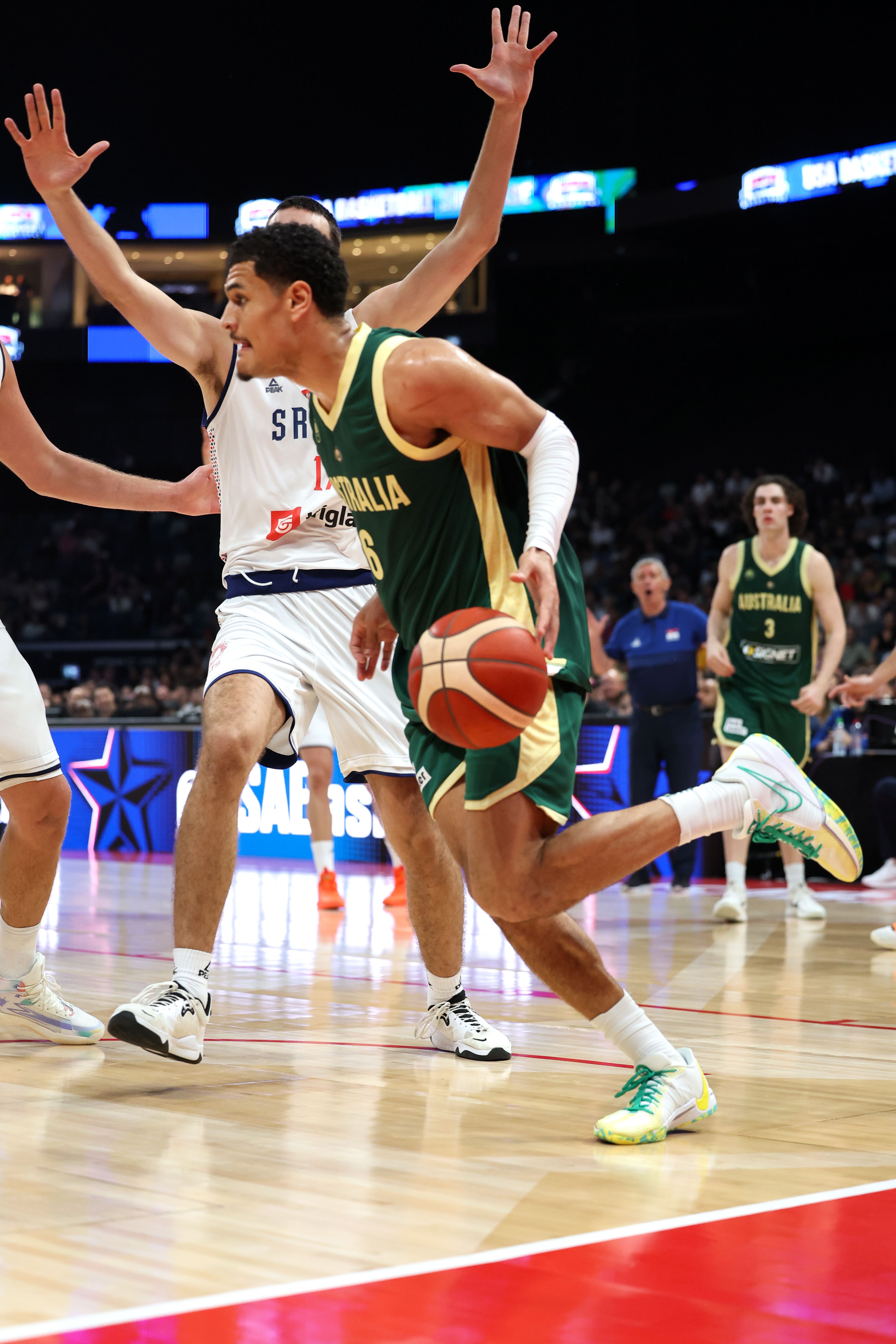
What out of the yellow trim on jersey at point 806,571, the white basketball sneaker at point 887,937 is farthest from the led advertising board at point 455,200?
the white basketball sneaker at point 887,937

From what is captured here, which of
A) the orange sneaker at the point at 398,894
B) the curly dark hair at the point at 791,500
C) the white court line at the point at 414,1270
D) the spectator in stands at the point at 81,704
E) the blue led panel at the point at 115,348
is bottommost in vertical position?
the orange sneaker at the point at 398,894

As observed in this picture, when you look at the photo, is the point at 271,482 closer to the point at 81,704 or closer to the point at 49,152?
the point at 49,152

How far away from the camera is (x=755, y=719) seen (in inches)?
335

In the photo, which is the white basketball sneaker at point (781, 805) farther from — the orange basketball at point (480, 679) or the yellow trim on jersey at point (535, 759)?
the orange basketball at point (480, 679)

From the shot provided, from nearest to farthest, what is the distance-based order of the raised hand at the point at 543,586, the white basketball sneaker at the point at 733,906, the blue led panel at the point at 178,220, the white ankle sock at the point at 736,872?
1. the raised hand at the point at 543,586
2. the white basketball sneaker at the point at 733,906
3. the white ankle sock at the point at 736,872
4. the blue led panel at the point at 178,220

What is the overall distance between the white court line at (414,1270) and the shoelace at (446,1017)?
1.59 meters

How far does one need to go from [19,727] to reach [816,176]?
74.2 feet

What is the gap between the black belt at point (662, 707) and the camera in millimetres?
9727

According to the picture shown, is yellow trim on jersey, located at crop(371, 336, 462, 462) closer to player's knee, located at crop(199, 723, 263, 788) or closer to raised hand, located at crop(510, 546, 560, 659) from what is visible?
raised hand, located at crop(510, 546, 560, 659)

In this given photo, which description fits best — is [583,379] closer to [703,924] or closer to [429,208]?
[429,208]

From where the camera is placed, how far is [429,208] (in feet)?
92.6

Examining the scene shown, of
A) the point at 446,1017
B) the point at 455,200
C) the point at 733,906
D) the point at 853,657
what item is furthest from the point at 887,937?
the point at 455,200

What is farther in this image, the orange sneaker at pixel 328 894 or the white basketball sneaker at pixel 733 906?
the orange sneaker at pixel 328 894

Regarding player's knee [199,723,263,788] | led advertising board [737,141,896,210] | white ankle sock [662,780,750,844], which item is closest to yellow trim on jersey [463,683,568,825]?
white ankle sock [662,780,750,844]
